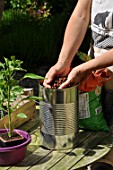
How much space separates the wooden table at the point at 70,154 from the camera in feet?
9.18

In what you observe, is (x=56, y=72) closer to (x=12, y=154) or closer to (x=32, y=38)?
(x=12, y=154)

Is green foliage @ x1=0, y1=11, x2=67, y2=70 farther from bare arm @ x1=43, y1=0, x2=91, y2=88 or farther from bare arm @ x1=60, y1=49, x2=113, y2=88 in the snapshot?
bare arm @ x1=60, y1=49, x2=113, y2=88

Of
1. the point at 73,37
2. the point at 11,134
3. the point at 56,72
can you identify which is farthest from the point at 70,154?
the point at 73,37

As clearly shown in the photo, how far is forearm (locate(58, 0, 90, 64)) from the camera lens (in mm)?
3232

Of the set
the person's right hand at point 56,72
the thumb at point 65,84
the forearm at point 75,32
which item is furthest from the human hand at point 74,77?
the forearm at point 75,32

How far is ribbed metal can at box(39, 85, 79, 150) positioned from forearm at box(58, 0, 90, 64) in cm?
36

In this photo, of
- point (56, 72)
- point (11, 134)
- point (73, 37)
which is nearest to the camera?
point (11, 134)

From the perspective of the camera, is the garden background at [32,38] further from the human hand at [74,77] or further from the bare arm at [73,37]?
the human hand at [74,77]

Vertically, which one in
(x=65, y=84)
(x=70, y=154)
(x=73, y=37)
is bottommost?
(x=70, y=154)

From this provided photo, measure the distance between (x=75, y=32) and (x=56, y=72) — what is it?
0.34 metres

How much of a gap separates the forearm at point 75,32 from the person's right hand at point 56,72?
2.2 inches

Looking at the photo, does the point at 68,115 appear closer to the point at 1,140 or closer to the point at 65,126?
the point at 65,126

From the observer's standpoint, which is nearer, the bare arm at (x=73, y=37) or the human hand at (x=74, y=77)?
the human hand at (x=74, y=77)

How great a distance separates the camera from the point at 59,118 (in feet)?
9.51
